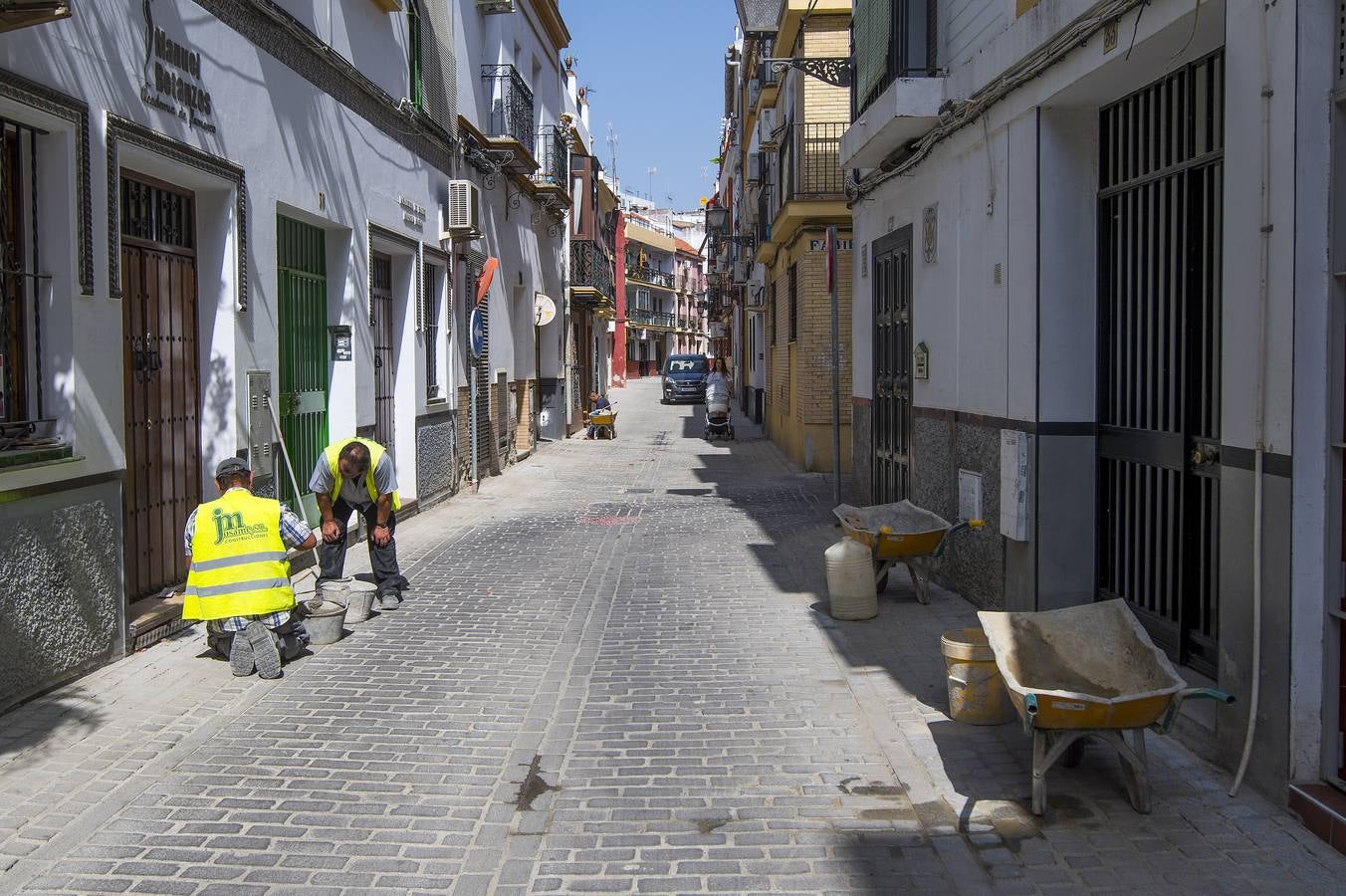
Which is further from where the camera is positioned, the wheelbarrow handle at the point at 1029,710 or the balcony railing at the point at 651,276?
the balcony railing at the point at 651,276

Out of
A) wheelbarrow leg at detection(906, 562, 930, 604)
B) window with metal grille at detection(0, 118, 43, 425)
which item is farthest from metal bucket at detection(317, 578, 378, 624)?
wheelbarrow leg at detection(906, 562, 930, 604)

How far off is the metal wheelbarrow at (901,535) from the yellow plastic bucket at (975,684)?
229cm

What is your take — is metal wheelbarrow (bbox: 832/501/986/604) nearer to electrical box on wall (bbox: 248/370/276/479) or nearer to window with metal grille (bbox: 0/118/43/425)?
electrical box on wall (bbox: 248/370/276/479)

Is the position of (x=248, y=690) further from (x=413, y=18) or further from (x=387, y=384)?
(x=413, y=18)

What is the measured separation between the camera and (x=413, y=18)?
13.6 m

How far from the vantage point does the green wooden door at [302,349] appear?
10250 millimetres

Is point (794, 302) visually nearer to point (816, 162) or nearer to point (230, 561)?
point (816, 162)

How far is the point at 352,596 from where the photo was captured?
8.19m

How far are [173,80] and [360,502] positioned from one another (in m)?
3.15

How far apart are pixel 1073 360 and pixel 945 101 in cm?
263

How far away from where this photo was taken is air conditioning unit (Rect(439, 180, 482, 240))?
49.3 ft

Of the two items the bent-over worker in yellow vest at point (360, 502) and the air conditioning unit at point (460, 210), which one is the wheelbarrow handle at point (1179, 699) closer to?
the bent-over worker in yellow vest at point (360, 502)

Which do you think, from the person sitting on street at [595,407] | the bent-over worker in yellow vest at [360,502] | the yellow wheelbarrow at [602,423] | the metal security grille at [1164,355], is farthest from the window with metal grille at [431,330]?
the person sitting on street at [595,407]

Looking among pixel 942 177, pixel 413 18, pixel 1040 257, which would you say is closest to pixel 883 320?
pixel 942 177
